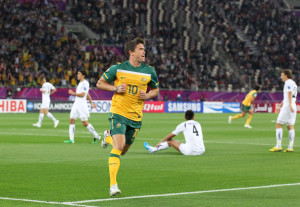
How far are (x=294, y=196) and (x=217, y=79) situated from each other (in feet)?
167

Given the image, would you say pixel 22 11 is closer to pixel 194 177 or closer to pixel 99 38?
pixel 99 38

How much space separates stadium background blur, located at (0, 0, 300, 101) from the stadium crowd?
8cm

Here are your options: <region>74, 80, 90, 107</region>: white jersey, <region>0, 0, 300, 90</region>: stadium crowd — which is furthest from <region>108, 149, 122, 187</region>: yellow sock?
<region>0, 0, 300, 90</region>: stadium crowd

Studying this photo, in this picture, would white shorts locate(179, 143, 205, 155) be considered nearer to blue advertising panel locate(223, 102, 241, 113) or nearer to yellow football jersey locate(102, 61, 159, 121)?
yellow football jersey locate(102, 61, 159, 121)

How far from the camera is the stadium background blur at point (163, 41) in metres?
51.5

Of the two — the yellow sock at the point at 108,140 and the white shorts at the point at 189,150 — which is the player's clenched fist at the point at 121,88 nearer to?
the yellow sock at the point at 108,140

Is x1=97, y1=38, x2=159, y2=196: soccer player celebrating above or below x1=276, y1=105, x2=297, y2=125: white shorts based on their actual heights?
above

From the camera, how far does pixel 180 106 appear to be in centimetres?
5684

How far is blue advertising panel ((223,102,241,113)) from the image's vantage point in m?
59.0

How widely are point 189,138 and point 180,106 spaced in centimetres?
3944

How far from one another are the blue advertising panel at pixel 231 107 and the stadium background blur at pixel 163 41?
4.18 ft

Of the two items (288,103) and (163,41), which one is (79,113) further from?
(163,41)

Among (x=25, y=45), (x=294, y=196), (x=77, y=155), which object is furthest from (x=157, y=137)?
(x=25, y=45)

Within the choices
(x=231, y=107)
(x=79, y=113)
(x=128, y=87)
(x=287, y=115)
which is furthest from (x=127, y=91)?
(x=231, y=107)
